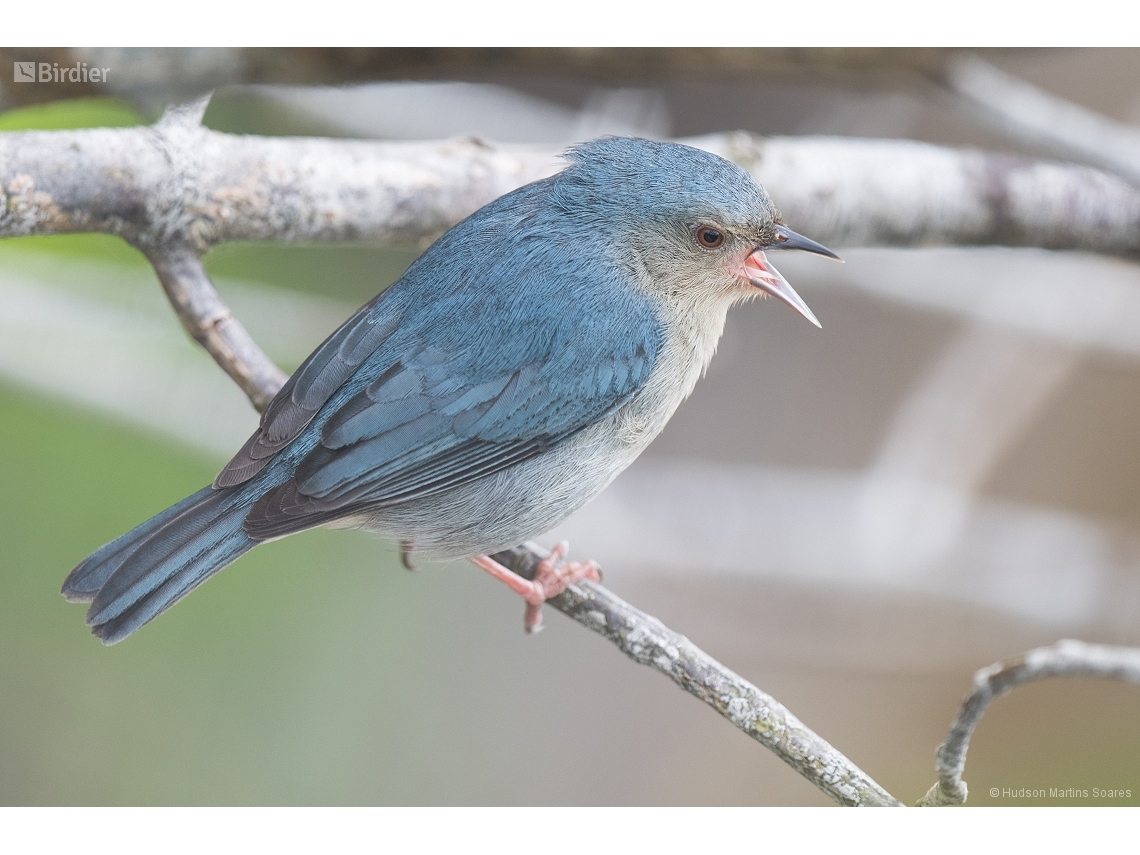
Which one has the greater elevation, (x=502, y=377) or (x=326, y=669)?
(x=502, y=377)

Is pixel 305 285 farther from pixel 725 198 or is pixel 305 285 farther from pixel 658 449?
pixel 725 198

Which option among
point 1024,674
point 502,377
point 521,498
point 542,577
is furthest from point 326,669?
point 1024,674

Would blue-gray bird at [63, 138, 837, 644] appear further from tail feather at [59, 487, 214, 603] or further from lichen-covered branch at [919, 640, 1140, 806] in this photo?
lichen-covered branch at [919, 640, 1140, 806]

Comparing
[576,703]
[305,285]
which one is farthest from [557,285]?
[305,285]

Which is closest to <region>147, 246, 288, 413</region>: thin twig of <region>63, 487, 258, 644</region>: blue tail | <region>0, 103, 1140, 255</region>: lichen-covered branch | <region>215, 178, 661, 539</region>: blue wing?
<region>0, 103, 1140, 255</region>: lichen-covered branch
